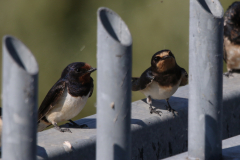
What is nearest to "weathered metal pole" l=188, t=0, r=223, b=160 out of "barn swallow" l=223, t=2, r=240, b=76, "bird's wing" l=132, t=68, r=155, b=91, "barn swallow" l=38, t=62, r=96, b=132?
"barn swallow" l=38, t=62, r=96, b=132

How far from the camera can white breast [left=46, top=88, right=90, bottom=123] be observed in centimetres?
359

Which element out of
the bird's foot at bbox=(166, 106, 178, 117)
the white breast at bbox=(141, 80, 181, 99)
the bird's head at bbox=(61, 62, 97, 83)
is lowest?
the bird's foot at bbox=(166, 106, 178, 117)

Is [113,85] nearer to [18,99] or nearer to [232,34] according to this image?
[18,99]

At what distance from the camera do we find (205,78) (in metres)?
2.36

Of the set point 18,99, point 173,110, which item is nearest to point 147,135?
point 173,110

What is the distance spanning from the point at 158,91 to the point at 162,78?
0.15 m

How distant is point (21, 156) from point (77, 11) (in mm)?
9710

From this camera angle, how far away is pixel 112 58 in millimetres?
1890

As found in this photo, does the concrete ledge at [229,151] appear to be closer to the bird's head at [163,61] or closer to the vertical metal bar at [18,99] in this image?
the vertical metal bar at [18,99]

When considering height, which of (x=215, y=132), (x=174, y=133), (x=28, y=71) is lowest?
(x=174, y=133)

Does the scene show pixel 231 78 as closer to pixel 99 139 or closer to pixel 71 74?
pixel 71 74

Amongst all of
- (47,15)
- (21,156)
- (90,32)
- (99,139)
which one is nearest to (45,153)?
(99,139)

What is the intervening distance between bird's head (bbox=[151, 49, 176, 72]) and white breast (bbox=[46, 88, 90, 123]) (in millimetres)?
744

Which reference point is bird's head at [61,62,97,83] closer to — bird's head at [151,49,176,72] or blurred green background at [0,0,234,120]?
bird's head at [151,49,176,72]
